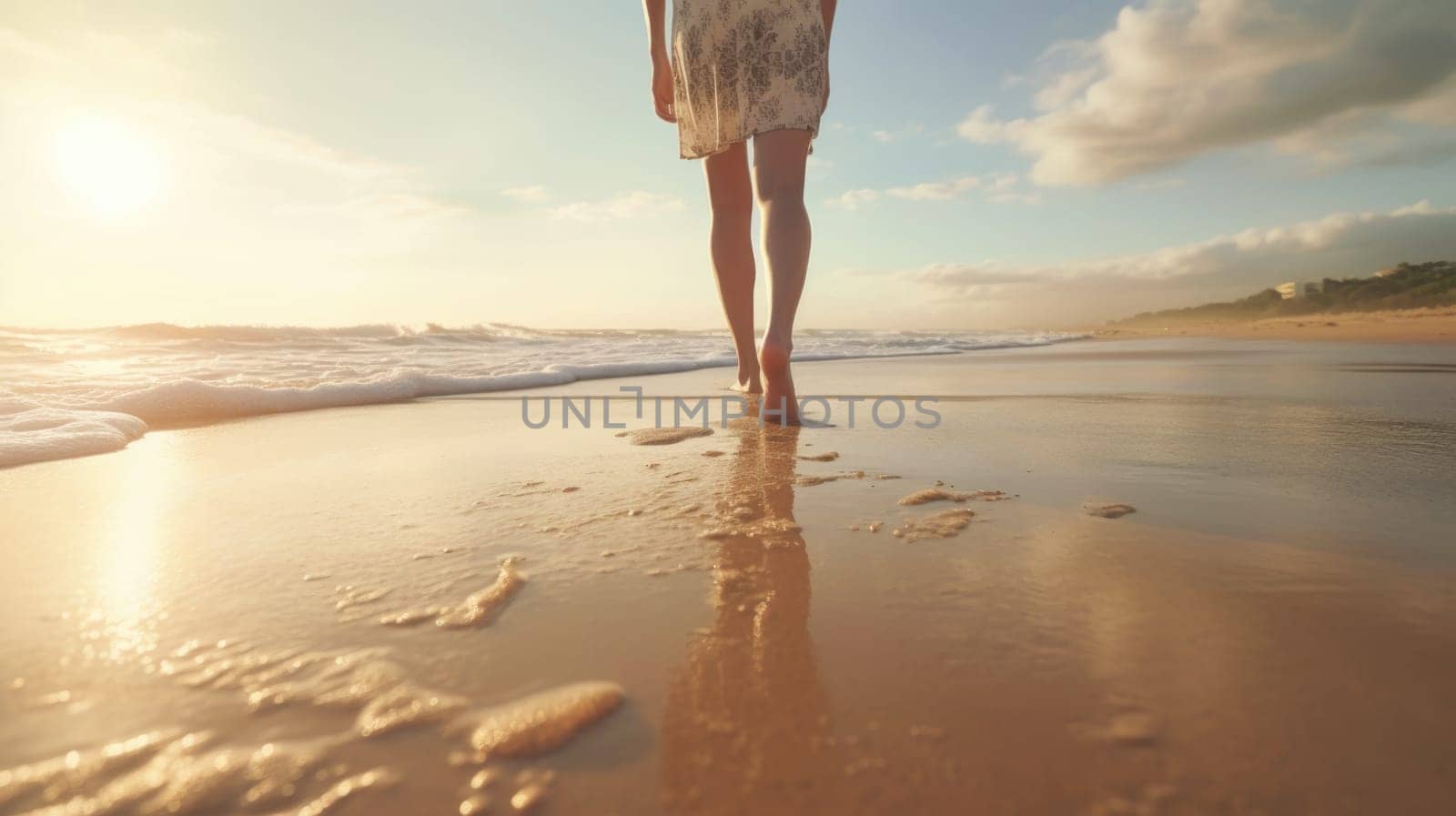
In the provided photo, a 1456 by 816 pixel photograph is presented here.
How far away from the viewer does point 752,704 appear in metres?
0.52

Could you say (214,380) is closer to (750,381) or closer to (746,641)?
(750,381)

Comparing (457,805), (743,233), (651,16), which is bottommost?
(457,805)

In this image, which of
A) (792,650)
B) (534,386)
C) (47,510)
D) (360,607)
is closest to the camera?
(792,650)

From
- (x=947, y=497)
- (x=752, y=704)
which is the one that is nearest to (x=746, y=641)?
(x=752, y=704)

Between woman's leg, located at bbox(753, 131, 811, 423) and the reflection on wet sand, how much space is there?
3.98 feet

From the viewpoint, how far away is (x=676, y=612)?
69 cm

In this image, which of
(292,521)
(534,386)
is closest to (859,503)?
(292,521)

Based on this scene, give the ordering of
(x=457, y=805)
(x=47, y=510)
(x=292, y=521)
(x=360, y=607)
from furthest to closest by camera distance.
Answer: (x=47, y=510)
(x=292, y=521)
(x=360, y=607)
(x=457, y=805)

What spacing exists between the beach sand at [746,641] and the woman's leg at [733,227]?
138 cm

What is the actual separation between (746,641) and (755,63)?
2052 mm

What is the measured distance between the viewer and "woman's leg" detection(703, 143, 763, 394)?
257cm

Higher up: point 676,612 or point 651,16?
point 651,16

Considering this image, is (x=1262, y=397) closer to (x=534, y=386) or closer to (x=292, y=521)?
(x=292, y=521)

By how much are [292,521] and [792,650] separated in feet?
2.95
